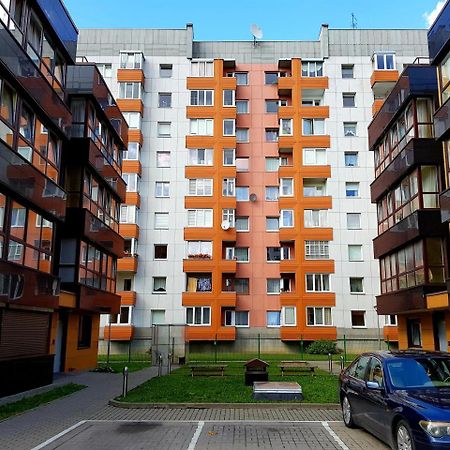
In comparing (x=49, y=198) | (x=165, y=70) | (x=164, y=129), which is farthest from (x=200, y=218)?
(x=49, y=198)

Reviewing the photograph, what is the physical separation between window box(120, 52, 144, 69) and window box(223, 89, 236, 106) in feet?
23.7

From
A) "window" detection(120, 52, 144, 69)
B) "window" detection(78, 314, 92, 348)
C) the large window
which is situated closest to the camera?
the large window

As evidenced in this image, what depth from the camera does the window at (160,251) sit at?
37.7 m

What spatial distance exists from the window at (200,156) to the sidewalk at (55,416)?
929 inches

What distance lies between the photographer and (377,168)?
25.4m

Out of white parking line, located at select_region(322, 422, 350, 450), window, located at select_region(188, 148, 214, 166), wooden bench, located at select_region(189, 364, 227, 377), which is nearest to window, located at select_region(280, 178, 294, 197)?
window, located at select_region(188, 148, 214, 166)

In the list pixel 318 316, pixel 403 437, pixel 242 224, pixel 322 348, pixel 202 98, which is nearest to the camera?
pixel 403 437

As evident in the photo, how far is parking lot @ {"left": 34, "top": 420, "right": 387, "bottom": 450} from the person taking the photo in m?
7.99

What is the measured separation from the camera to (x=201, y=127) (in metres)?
39.4

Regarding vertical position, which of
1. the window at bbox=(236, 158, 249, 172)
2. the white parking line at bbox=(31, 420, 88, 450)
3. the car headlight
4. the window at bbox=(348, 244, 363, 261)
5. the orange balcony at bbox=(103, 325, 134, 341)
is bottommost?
the white parking line at bbox=(31, 420, 88, 450)

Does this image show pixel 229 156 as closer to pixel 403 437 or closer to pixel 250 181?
pixel 250 181

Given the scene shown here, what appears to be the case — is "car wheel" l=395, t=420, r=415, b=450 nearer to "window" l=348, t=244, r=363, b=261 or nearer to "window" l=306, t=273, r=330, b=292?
"window" l=306, t=273, r=330, b=292

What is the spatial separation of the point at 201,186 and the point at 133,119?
25.1ft

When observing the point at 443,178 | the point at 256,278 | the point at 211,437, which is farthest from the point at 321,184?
the point at 211,437
